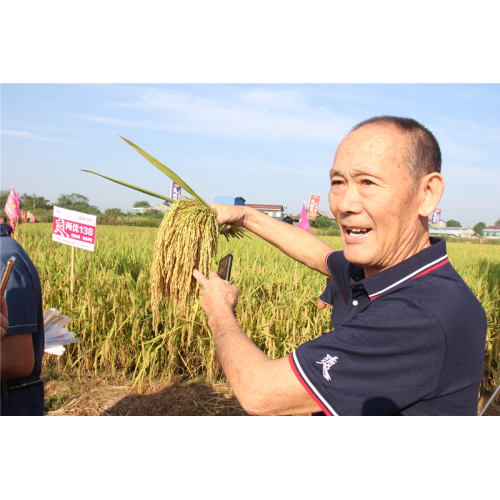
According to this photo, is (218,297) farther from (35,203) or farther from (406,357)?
(35,203)

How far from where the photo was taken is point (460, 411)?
3.36ft

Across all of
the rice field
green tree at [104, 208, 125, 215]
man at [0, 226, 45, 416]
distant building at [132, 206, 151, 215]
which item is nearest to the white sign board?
the rice field

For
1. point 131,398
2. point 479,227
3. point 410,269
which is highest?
point 479,227

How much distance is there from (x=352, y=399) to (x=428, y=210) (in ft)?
2.11

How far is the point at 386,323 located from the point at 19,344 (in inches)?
61.1

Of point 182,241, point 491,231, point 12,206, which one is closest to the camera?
point 182,241

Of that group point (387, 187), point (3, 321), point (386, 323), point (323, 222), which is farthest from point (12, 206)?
point (323, 222)

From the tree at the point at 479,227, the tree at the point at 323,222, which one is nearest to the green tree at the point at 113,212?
the tree at the point at 323,222

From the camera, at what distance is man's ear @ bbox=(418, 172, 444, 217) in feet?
3.67

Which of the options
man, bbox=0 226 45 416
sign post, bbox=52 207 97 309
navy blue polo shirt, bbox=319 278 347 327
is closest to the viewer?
navy blue polo shirt, bbox=319 278 347 327

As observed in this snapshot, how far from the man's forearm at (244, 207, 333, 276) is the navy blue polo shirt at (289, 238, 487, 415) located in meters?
0.94

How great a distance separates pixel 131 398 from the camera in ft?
10.5

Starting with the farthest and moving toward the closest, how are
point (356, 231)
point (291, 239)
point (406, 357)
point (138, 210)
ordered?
1. point (138, 210)
2. point (291, 239)
3. point (356, 231)
4. point (406, 357)

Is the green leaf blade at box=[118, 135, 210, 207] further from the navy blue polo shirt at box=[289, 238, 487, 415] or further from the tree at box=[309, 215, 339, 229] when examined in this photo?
the tree at box=[309, 215, 339, 229]
